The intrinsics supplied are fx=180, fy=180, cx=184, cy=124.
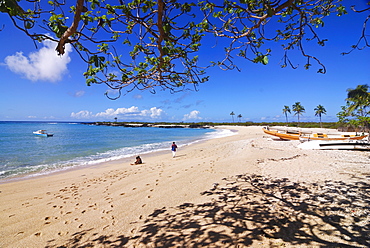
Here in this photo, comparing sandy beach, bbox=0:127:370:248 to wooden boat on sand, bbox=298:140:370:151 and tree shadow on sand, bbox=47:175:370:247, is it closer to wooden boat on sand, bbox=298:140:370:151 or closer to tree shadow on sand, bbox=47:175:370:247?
tree shadow on sand, bbox=47:175:370:247

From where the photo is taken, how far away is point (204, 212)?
405cm

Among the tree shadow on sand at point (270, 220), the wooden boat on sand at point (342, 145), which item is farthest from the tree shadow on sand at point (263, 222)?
the wooden boat on sand at point (342, 145)

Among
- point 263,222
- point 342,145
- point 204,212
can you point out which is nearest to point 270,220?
point 263,222

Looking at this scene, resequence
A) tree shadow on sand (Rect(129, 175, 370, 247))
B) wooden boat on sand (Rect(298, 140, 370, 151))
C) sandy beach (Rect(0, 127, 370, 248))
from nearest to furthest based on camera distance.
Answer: tree shadow on sand (Rect(129, 175, 370, 247)) < sandy beach (Rect(0, 127, 370, 248)) < wooden boat on sand (Rect(298, 140, 370, 151))

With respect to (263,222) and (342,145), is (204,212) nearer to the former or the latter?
(263,222)

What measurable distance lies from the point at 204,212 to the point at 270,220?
1.35 metres

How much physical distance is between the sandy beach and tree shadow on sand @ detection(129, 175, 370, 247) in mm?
15

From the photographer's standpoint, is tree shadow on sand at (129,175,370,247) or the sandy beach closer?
tree shadow on sand at (129,175,370,247)

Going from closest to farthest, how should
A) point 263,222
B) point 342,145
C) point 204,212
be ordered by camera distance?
point 263,222, point 204,212, point 342,145

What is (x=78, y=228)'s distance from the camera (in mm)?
3963

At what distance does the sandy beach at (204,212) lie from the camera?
3111 millimetres

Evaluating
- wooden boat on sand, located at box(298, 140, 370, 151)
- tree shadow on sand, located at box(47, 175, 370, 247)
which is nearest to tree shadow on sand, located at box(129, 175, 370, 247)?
tree shadow on sand, located at box(47, 175, 370, 247)

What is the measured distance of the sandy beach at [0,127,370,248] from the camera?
3111 millimetres

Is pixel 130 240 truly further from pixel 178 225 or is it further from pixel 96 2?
pixel 96 2
